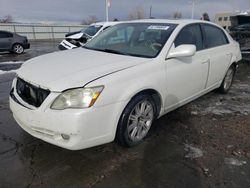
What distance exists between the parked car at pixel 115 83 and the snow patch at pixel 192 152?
1.96 ft

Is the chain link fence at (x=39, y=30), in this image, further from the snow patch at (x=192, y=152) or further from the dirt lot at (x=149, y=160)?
the snow patch at (x=192, y=152)

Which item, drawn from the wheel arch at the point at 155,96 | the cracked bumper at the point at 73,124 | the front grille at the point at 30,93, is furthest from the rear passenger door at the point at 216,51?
the front grille at the point at 30,93

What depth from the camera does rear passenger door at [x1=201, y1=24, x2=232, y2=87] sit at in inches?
167

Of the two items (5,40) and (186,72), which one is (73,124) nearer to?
(186,72)

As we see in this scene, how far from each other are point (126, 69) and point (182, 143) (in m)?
1.35

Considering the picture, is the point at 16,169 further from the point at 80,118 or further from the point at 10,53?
the point at 10,53

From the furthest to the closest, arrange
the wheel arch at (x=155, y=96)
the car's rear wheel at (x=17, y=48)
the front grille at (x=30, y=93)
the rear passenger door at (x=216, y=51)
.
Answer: the car's rear wheel at (x=17, y=48) < the rear passenger door at (x=216, y=51) < the wheel arch at (x=155, y=96) < the front grille at (x=30, y=93)

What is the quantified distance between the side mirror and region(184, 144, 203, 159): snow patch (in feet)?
4.10

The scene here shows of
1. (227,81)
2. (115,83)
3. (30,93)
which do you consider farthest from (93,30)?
(115,83)

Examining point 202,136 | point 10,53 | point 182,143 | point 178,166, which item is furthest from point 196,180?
point 10,53

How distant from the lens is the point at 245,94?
5.55 metres

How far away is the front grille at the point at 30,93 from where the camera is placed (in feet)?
8.25

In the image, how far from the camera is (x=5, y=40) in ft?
42.9

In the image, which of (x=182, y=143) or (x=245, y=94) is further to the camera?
(x=245, y=94)
